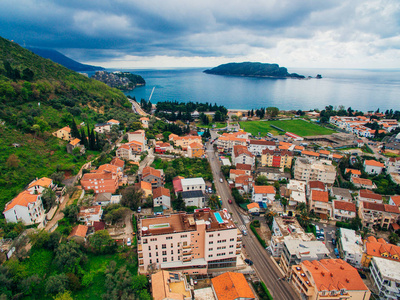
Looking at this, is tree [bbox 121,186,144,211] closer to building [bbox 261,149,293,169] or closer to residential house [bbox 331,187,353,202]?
building [bbox 261,149,293,169]

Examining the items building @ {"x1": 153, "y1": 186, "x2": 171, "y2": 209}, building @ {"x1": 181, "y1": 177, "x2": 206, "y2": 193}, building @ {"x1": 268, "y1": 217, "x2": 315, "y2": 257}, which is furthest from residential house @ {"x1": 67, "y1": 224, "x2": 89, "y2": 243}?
building @ {"x1": 268, "y1": 217, "x2": 315, "y2": 257}

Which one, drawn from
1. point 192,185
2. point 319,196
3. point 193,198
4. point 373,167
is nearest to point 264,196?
point 319,196

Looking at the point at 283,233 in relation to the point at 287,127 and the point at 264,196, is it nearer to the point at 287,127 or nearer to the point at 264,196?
the point at 264,196

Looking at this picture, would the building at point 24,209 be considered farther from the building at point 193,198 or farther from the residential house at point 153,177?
the building at point 193,198

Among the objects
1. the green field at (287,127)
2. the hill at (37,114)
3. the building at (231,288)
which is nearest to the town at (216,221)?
the building at (231,288)

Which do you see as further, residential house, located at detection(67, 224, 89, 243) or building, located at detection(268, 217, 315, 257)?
building, located at detection(268, 217, 315, 257)
